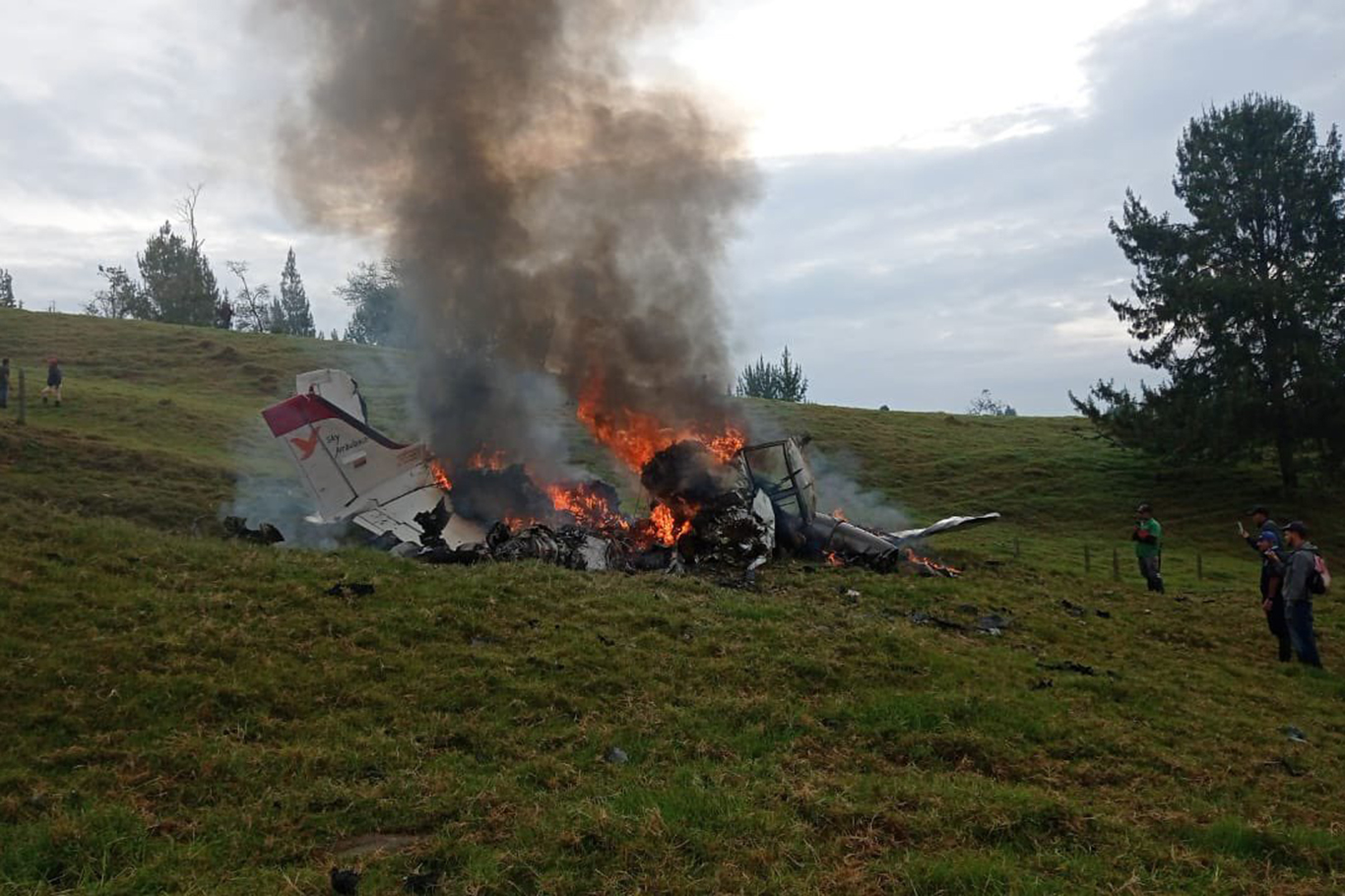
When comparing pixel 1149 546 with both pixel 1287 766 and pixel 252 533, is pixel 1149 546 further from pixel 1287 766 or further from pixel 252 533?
pixel 252 533

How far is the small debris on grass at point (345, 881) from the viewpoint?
4.76m

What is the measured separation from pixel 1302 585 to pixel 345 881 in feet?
40.0

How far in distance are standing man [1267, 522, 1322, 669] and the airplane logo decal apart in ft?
51.4

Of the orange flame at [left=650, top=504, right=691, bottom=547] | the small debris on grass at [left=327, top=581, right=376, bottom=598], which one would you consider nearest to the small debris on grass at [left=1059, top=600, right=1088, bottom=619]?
the orange flame at [left=650, top=504, right=691, bottom=547]

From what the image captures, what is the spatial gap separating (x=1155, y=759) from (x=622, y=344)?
14150 mm

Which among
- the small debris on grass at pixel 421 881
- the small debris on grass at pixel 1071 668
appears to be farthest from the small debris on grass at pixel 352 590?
the small debris on grass at pixel 1071 668

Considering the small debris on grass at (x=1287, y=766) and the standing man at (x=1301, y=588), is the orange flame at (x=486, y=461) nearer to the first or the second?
the standing man at (x=1301, y=588)

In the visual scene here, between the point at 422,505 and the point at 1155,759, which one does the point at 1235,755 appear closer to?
the point at 1155,759

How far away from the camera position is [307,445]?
15672mm

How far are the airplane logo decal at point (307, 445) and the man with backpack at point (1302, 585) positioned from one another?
51.4ft

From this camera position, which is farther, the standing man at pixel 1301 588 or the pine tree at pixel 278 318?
the pine tree at pixel 278 318

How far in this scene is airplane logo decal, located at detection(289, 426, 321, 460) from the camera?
15.6 m

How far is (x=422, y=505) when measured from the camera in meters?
16.5

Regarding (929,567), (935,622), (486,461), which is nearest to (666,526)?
(486,461)
